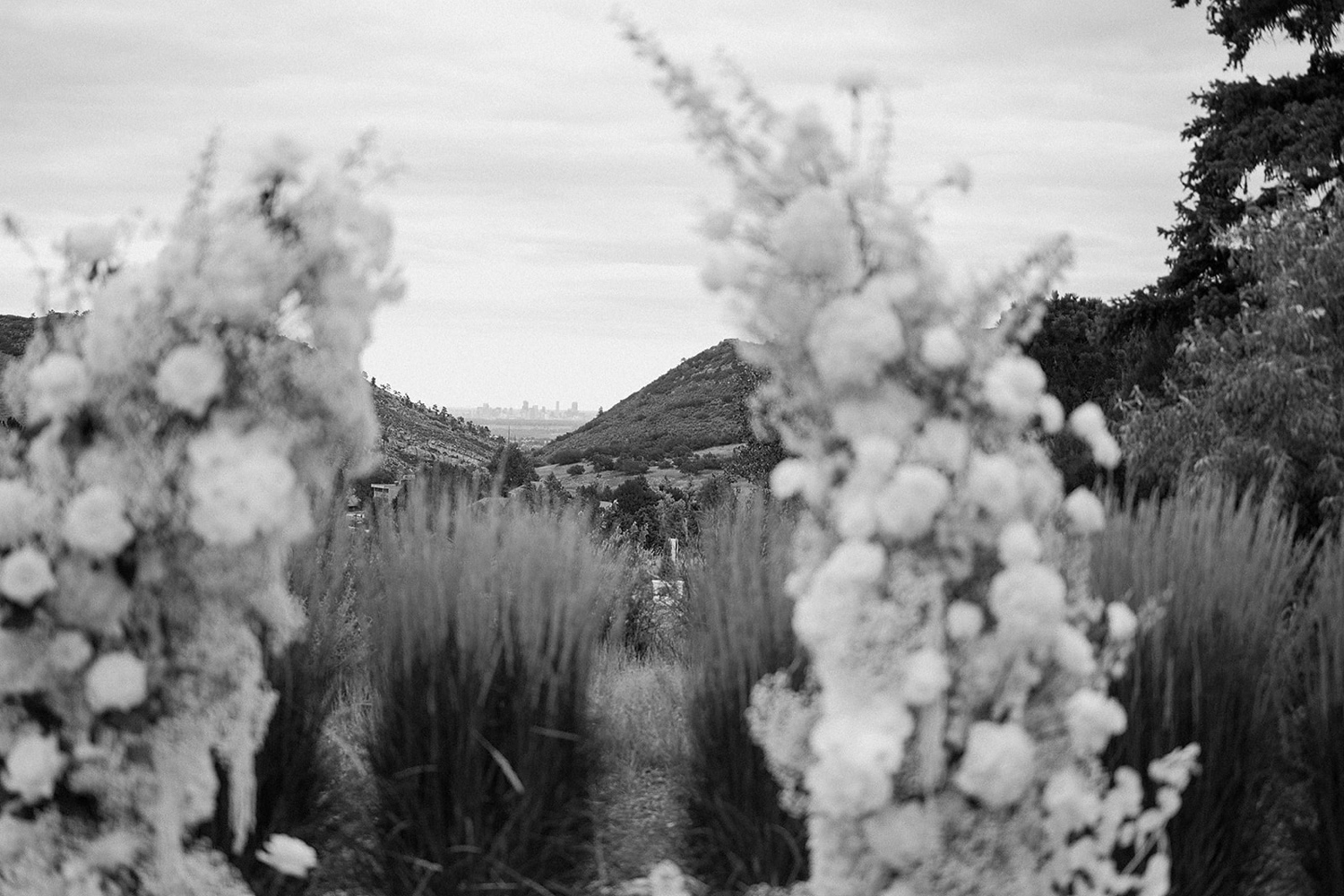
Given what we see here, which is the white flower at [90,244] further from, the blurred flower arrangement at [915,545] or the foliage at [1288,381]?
the foliage at [1288,381]

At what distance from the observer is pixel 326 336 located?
9.69 ft

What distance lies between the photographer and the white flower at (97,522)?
2.72 m

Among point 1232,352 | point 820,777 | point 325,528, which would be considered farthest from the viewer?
point 1232,352

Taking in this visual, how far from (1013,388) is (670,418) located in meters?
32.2

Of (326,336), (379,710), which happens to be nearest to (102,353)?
(326,336)

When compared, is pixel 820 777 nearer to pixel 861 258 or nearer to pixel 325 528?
pixel 861 258

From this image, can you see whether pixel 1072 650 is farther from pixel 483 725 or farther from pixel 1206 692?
pixel 483 725

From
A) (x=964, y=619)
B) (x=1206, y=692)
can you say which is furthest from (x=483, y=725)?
(x=1206, y=692)

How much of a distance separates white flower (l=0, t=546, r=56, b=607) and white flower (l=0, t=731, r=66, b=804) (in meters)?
0.35

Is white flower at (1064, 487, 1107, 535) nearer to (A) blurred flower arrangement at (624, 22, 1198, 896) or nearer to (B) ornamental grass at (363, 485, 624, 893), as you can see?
(A) blurred flower arrangement at (624, 22, 1198, 896)

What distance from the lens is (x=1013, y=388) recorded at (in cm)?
262

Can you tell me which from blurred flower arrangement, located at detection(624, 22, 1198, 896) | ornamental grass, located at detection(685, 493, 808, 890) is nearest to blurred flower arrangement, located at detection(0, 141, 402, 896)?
blurred flower arrangement, located at detection(624, 22, 1198, 896)

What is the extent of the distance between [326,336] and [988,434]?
1.48 meters

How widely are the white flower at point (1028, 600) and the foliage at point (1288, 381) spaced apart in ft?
21.8
